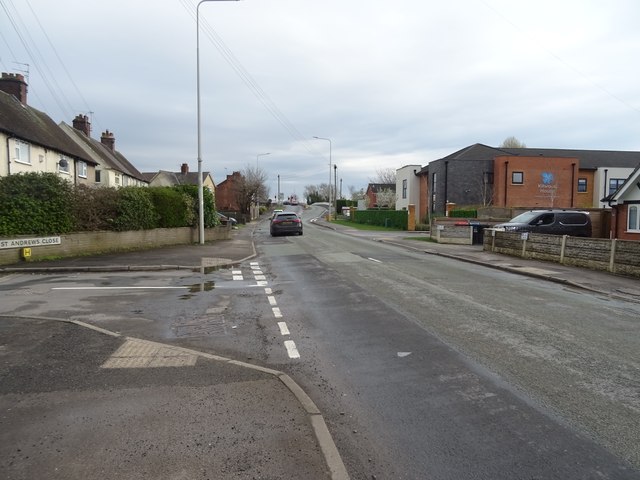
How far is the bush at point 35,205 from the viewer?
1472 centimetres

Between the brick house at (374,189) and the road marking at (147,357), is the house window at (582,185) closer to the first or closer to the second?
the brick house at (374,189)

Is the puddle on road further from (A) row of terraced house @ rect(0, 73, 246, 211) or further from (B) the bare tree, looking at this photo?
(B) the bare tree

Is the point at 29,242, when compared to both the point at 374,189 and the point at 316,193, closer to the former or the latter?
the point at 374,189

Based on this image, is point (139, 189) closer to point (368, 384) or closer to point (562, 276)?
point (562, 276)

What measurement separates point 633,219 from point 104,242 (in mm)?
23835

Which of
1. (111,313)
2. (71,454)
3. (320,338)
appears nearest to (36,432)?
(71,454)

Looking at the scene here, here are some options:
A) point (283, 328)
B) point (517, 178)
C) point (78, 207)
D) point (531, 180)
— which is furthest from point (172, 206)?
point (531, 180)

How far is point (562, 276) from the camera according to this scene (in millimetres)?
13219

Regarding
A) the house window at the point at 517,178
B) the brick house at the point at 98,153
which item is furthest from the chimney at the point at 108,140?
the house window at the point at 517,178

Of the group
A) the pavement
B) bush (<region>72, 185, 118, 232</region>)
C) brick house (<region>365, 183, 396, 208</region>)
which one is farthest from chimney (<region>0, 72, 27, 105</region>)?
brick house (<region>365, 183, 396, 208</region>)

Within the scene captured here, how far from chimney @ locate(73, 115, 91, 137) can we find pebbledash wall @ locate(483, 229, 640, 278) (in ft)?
130

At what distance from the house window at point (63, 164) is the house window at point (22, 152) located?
4088mm

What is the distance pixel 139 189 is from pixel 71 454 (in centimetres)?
1810

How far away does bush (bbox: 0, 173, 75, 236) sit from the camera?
14.7m
